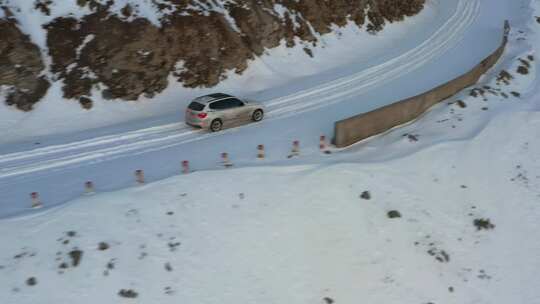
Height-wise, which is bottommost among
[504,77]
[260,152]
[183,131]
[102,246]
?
[102,246]

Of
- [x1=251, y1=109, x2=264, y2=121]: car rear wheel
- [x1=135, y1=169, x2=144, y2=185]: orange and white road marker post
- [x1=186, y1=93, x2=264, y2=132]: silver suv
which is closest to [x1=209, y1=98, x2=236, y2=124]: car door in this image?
[x1=186, y1=93, x2=264, y2=132]: silver suv

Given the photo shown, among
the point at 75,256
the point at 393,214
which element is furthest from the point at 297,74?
the point at 75,256

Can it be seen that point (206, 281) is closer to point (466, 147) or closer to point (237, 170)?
point (237, 170)

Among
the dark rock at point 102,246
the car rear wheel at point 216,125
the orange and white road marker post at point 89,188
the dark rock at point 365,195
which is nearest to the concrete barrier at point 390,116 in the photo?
the dark rock at point 365,195

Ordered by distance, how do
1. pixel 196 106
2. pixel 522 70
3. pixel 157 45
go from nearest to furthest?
pixel 196 106 < pixel 157 45 < pixel 522 70

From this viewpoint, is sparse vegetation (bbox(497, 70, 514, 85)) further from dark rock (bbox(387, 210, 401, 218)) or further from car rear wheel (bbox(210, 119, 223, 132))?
car rear wheel (bbox(210, 119, 223, 132))

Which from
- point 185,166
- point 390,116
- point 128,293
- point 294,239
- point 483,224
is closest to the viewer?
point 128,293

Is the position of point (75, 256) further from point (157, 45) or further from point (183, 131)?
point (157, 45)
